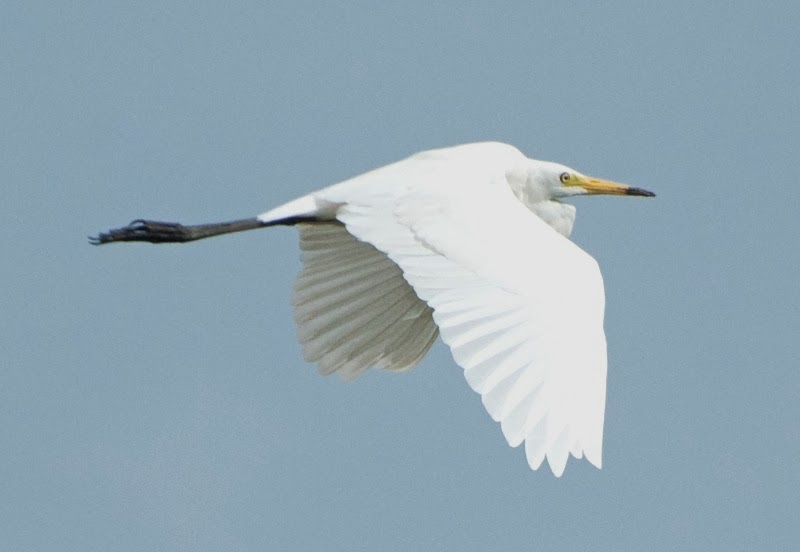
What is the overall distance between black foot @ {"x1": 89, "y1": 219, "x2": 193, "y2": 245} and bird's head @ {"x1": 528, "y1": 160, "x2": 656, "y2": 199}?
2.39 m

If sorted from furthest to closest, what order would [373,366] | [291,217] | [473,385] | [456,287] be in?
[373,366] < [291,217] < [456,287] < [473,385]

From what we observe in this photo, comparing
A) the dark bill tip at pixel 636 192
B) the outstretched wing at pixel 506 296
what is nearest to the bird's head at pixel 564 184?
the dark bill tip at pixel 636 192

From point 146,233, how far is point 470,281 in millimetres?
3345

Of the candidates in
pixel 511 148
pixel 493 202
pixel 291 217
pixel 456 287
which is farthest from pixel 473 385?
pixel 511 148

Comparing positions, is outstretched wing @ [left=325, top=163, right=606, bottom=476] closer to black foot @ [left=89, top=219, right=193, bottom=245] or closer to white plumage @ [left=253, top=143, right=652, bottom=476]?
white plumage @ [left=253, top=143, right=652, bottom=476]

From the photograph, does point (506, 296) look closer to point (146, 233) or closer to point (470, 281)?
point (470, 281)

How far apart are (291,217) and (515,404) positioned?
3.19 m

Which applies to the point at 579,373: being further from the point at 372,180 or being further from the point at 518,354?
the point at 372,180

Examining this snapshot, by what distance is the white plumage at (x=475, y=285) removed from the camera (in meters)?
8.24

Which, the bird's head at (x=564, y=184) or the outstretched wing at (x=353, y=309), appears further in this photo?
the bird's head at (x=564, y=184)

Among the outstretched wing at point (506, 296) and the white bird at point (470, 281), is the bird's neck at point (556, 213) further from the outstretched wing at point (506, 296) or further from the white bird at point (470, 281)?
the outstretched wing at point (506, 296)

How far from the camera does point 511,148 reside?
39.0 feet

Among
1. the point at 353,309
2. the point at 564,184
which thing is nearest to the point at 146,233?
the point at 353,309

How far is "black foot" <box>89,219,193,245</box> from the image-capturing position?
457 inches
